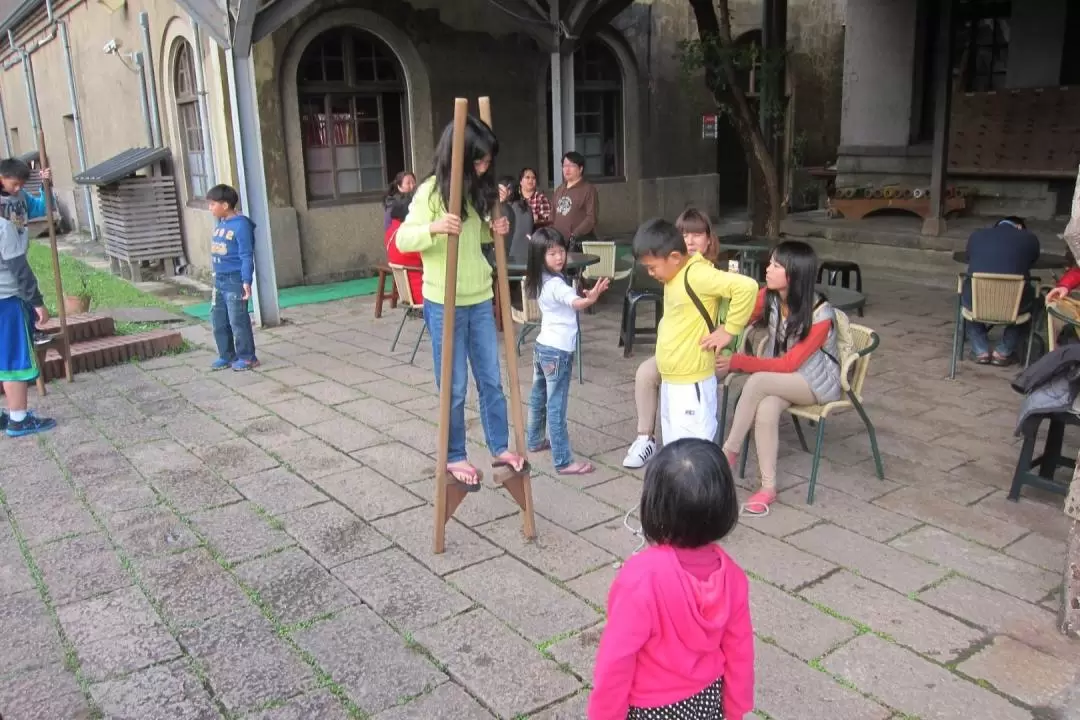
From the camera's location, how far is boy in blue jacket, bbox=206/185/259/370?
20.8ft

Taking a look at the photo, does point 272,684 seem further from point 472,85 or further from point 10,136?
point 10,136

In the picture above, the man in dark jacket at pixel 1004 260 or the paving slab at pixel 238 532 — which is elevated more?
the man in dark jacket at pixel 1004 260

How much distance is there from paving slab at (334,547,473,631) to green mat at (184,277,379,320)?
5.70 metres

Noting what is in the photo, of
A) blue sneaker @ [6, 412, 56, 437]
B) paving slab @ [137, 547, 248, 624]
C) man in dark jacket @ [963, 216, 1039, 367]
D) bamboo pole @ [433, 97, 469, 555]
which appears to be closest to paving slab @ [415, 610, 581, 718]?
bamboo pole @ [433, 97, 469, 555]

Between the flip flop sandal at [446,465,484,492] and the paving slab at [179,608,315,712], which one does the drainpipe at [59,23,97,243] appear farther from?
the paving slab at [179,608,315,712]

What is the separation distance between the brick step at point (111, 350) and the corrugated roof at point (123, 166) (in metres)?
3.67

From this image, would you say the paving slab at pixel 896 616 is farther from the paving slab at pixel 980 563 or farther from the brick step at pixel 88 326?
the brick step at pixel 88 326

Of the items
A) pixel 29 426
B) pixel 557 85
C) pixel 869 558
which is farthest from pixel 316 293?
pixel 869 558

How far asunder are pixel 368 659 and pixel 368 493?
1.42 metres

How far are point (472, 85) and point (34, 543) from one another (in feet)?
27.1

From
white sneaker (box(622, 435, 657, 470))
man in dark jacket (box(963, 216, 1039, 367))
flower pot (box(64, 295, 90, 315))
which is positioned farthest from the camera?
flower pot (box(64, 295, 90, 315))

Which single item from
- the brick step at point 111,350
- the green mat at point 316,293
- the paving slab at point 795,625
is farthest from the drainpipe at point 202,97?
the paving slab at point 795,625

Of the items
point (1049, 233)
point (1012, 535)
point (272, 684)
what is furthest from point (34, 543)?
point (1049, 233)

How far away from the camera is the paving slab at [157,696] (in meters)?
2.68
